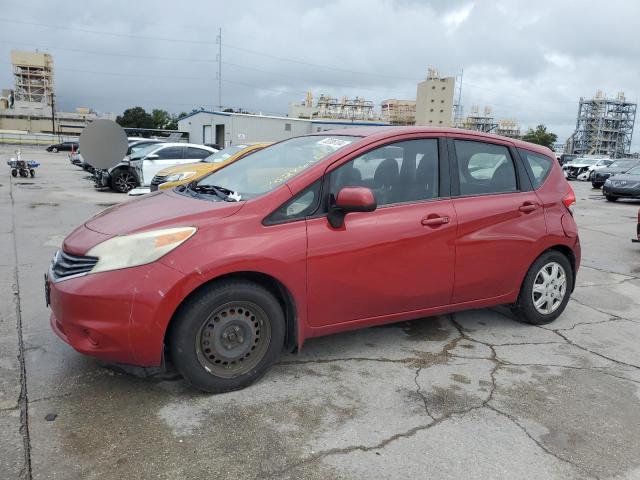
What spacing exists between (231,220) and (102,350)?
1070 mm

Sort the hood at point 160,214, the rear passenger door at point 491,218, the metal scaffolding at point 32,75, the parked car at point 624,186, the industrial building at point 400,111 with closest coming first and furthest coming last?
the hood at point 160,214, the rear passenger door at point 491,218, the parked car at point 624,186, the metal scaffolding at point 32,75, the industrial building at point 400,111

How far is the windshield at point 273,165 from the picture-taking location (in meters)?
3.56

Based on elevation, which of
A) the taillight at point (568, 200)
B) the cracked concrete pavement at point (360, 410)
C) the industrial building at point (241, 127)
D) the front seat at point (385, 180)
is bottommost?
the cracked concrete pavement at point (360, 410)

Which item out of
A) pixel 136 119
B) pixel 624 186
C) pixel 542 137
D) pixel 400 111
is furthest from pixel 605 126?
pixel 624 186

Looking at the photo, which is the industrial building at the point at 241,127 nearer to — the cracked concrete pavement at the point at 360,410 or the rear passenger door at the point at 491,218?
the rear passenger door at the point at 491,218

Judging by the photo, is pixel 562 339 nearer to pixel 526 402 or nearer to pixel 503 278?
pixel 503 278

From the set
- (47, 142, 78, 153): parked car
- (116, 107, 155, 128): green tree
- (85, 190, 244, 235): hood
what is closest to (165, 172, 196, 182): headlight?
(85, 190, 244, 235): hood

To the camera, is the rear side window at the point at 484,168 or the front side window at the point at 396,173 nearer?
the front side window at the point at 396,173

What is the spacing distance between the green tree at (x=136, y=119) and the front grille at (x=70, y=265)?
97782 mm

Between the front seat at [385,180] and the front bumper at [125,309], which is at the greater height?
the front seat at [385,180]

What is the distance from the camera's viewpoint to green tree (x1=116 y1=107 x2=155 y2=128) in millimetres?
94312

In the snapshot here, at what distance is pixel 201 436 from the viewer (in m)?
2.78

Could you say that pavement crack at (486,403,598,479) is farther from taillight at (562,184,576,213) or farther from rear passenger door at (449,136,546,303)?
taillight at (562,184,576,213)

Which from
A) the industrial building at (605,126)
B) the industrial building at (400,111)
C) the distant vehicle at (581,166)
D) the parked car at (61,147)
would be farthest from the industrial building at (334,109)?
the distant vehicle at (581,166)
